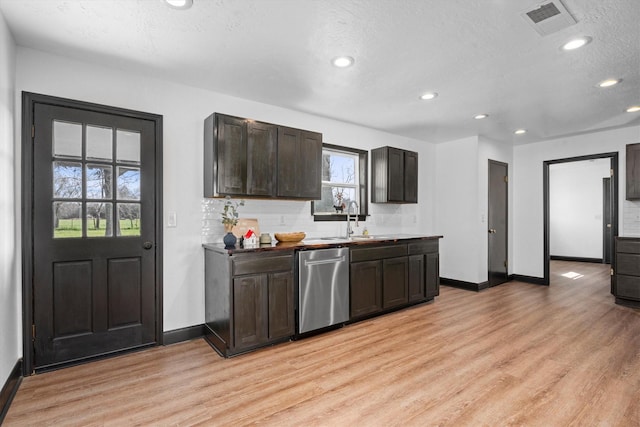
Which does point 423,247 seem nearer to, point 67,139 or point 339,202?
point 339,202

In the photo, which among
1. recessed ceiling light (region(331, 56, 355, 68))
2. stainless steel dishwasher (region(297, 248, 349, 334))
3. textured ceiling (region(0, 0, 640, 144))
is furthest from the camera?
stainless steel dishwasher (region(297, 248, 349, 334))

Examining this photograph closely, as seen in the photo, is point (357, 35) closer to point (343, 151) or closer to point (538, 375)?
point (343, 151)

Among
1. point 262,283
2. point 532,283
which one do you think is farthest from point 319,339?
point 532,283

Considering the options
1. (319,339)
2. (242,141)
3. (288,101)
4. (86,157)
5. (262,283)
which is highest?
(288,101)

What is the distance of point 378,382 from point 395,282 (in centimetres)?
182

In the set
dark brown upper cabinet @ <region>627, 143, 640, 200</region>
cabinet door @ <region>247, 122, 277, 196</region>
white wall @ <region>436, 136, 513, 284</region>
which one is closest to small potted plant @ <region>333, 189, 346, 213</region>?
cabinet door @ <region>247, 122, 277, 196</region>

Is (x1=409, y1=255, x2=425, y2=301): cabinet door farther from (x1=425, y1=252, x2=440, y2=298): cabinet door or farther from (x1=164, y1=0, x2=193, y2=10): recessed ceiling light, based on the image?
(x1=164, y1=0, x2=193, y2=10): recessed ceiling light

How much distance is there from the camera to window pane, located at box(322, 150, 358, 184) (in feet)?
14.8

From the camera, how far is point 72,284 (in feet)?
8.94

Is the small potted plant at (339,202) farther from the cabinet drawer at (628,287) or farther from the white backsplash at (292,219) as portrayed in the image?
the cabinet drawer at (628,287)

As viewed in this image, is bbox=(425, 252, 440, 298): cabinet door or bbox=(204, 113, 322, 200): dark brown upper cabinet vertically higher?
bbox=(204, 113, 322, 200): dark brown upper cabinet

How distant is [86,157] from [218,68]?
1.34m

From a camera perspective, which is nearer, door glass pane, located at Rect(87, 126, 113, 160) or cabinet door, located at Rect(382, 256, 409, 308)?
door glass pane, located at Rect(87, 126, 113, 160)

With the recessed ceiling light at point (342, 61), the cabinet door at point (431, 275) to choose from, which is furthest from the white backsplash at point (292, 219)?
Answer: the recessed ceiling light at point (342, 61)
